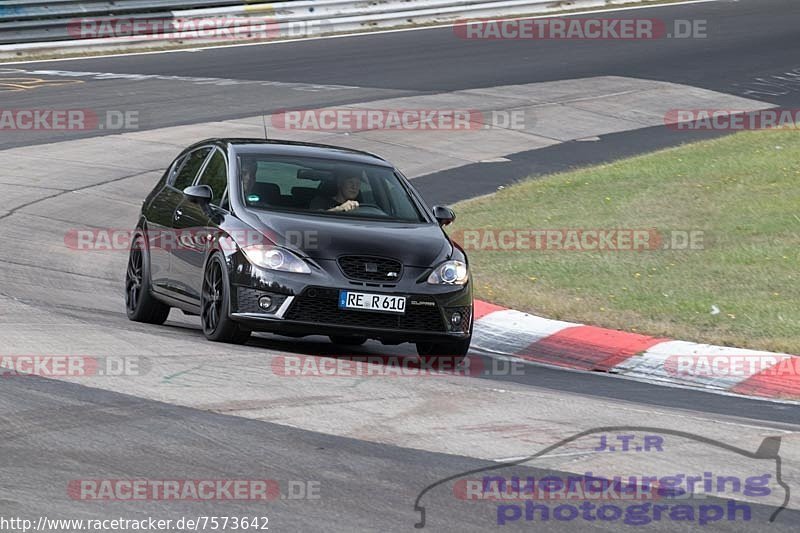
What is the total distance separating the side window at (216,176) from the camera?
11.0 meters

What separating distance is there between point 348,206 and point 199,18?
874 inches

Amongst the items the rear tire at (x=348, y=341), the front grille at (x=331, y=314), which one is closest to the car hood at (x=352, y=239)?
the front grille at (x=331, y=314)

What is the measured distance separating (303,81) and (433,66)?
3.27 m

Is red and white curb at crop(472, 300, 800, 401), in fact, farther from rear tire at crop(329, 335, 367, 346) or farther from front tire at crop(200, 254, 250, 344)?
front tire at crop(200, 254, 250, 344)

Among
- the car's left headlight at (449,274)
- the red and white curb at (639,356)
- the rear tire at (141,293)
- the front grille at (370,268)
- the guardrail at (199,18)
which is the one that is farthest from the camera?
the guardrail at (199,18)

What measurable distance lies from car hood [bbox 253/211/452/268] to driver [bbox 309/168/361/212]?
31 centimetres

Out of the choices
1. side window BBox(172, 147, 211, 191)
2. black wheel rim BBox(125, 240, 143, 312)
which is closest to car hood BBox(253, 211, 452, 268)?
side window BBox(172, 147, 211, 191)

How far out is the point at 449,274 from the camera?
10.2 metres

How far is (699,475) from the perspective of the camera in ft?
22.2

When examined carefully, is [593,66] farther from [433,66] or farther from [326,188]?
[326,188]

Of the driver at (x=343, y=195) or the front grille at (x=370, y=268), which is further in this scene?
the driver at (x=343, y=195)

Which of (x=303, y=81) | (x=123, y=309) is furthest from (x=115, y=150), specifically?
(x=123, y=309)

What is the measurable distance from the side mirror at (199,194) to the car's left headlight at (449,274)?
1809 mm

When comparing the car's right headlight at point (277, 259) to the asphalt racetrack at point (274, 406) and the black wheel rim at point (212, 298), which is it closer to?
the black wheel rim at point (212, 298)
